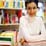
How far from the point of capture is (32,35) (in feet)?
6.07

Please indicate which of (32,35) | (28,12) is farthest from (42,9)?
(32,35)

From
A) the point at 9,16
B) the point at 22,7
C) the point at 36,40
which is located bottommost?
the point at 36,40

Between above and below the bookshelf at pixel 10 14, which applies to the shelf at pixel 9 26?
below

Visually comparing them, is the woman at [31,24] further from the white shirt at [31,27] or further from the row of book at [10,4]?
the row of book at [10,4]

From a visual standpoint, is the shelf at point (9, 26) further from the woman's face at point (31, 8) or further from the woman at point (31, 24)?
the woman's face at point (31, 8)

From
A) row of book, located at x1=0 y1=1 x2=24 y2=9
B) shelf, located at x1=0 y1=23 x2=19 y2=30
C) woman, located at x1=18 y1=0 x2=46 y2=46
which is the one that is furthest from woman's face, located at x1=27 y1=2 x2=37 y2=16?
shelf, located at x1=0 y1=23 x2=19 y2=30

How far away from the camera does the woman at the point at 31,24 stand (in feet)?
6.09

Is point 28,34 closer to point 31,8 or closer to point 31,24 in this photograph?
point 31,24

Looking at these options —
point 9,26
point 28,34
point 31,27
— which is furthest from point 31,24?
point 9,26

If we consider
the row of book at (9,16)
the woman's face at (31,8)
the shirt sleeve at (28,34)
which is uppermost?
the woman's face at (31,8)

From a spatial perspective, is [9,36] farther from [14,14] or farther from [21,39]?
[14,14]

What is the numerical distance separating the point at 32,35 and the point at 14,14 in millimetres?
409

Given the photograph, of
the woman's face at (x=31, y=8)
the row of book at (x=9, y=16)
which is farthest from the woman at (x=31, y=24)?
the row of book at (x=9, y=16)

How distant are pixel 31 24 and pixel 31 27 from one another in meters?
0.04
